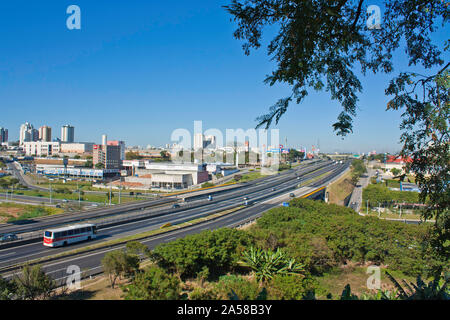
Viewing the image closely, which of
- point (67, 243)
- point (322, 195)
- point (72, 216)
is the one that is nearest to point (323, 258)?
point (67, 243)

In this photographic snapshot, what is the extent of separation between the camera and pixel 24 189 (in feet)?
149

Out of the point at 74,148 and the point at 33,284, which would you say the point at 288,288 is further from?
the point at 74,148

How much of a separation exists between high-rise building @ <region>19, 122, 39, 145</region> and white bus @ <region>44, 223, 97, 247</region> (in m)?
158

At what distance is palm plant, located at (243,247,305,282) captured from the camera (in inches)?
429

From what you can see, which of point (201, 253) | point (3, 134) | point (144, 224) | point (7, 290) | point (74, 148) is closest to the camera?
point (7, 290)

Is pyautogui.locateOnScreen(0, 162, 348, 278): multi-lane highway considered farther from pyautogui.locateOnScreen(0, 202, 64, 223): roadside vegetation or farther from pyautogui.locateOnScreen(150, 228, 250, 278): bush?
pyautogui.locateOnScreen(0, 202, 64, 223): roadside vegetation

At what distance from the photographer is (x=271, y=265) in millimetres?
→ 11266

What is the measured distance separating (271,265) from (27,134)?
17223 cm

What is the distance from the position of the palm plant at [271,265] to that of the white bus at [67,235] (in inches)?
458

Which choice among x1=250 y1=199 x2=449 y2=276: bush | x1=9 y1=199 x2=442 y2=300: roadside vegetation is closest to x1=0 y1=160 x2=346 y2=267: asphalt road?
x1=9 y1=199 x2=442 y2=300: roadside vegetation

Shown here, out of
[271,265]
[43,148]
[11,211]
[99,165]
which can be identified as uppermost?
[43,148]

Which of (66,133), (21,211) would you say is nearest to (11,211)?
(21,211)

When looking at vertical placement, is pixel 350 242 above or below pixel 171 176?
below
